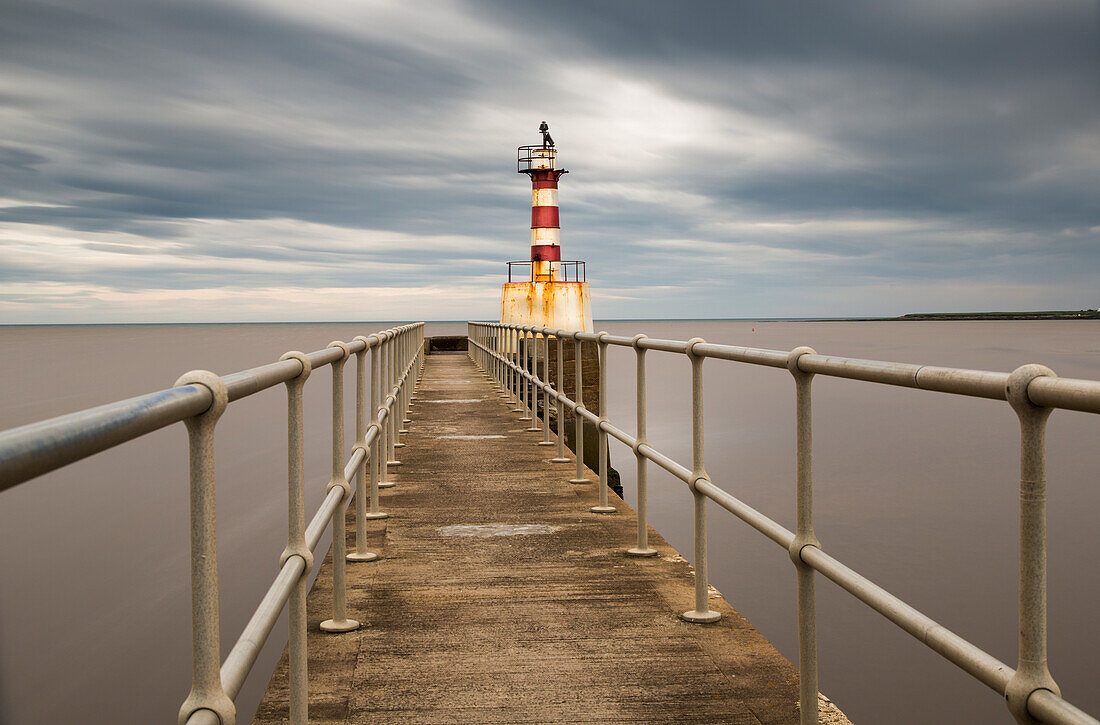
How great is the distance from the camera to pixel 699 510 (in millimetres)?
3318

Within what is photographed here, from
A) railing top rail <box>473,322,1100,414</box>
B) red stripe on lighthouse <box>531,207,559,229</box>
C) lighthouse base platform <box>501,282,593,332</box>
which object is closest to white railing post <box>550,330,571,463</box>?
railing top rail <box>473,322,1100,414</box>

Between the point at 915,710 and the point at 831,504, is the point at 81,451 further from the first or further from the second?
the point at 831,504

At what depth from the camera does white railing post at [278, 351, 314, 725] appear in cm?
230

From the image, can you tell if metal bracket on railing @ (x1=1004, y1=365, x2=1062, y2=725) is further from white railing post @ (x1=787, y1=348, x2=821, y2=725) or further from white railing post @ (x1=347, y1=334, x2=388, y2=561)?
white railing post @ (x1=347, y1=334, x2=388, y2=561)

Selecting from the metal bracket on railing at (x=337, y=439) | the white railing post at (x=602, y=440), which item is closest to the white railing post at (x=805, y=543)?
the metal bracket on railing at (x=337, y=439)

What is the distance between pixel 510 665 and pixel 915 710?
19.4 feet

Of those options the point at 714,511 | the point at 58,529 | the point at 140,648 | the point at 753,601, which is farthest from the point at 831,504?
the point at 58,529

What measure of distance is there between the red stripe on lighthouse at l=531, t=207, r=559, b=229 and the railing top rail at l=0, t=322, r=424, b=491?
26408 mm

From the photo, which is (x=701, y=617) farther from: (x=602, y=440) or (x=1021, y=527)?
(x=1021, y=527)

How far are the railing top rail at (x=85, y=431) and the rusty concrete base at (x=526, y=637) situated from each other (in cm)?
156

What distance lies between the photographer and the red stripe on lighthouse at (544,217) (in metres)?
27.5

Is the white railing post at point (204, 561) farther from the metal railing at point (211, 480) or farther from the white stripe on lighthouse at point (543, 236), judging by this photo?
the white stripe on lighthouse at point (543, 236)

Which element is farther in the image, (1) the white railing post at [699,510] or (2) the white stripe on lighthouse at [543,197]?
(2) the white stripe on lighthouse at [543,197]

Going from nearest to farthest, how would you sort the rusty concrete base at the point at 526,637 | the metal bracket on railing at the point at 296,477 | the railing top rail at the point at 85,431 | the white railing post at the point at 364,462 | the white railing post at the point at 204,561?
the railing top rail at the point at 85,431 < the white railing post at the point at 204,561 < the metal bracket on railing at the point at 296,477 < the rusty concrete base at the point at 526,637 < the white railing post at the point at 364,462
